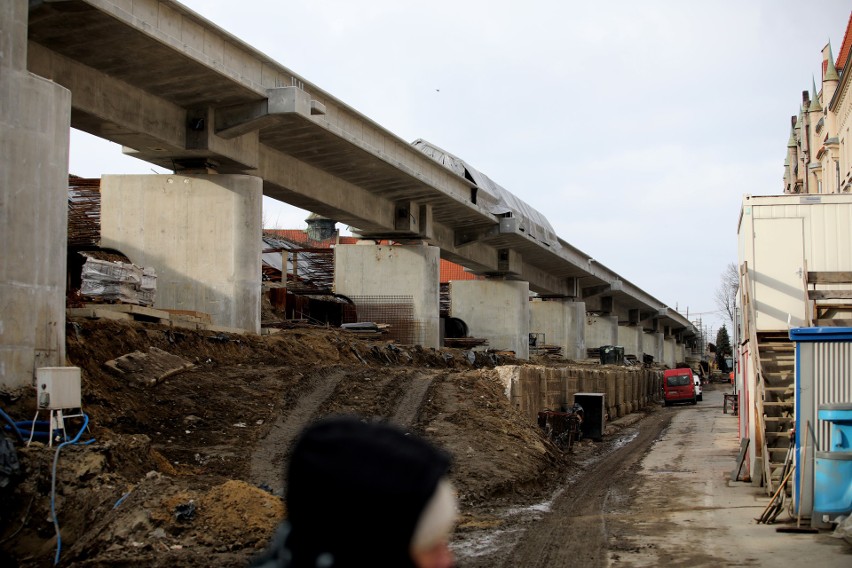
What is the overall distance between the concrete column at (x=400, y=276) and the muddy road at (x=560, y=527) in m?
14.0

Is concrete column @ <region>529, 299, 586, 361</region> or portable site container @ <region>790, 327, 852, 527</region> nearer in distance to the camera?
portable site container @ <region>790, 327, 852, 527</region>

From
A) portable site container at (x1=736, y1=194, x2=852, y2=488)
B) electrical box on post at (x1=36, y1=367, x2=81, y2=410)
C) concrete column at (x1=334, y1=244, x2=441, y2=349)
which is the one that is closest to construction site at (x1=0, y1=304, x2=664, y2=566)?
electrical box on post at (x1=36, y1=367, x2=81, y2=410)

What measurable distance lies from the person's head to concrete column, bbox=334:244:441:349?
3602 cm

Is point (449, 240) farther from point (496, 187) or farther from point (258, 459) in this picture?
point (258, 459)

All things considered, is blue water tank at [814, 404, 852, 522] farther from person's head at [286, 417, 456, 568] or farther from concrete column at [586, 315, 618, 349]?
concrete column at [586, 315, 618, 349]

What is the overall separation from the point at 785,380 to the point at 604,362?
159ft

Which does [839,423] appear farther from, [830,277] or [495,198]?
[495,198]

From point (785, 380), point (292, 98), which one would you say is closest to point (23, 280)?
point (292, 98)

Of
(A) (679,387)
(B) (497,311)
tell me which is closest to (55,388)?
(B) (497,311)

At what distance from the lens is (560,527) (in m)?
13.9

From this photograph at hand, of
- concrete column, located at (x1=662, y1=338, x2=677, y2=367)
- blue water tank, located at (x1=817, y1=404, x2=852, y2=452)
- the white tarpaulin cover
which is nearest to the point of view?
blue water tank, located at (x1=817, y1=404, x2=852, y2=452)

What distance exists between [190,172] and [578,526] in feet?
48.4

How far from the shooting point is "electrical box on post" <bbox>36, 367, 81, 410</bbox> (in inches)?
522

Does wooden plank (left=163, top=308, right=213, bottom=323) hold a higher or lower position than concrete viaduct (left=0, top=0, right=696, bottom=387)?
lower
